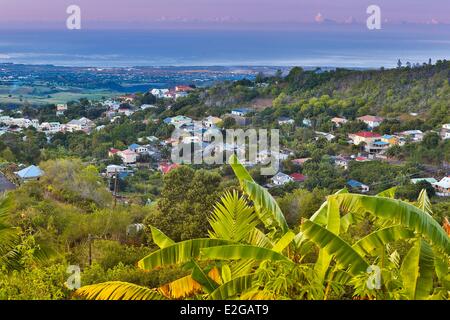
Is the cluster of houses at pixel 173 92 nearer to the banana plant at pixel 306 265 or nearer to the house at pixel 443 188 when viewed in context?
the house at pixel 443 188

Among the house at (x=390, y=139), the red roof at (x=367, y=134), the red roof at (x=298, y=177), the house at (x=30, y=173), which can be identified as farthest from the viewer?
the red roof at (x=367, y=134)

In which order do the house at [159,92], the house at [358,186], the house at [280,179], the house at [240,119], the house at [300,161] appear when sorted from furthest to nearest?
the house at [159,92]
the house at [240,119]
the house at [300,161]
the house at [280,179]
the house at [358,186]

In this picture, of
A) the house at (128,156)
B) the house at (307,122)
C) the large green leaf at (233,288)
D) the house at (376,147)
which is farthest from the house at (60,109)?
the large green leaf at (233,288)

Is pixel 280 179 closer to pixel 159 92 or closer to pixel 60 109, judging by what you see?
pixel 60 109

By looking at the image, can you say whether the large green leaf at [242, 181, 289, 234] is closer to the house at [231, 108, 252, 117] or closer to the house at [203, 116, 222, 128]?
the house at [203, 116, 222, 128]

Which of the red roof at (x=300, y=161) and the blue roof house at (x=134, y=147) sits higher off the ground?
the blue roof house at (x=134, y=147)

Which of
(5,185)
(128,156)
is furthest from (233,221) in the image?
(128,156)
